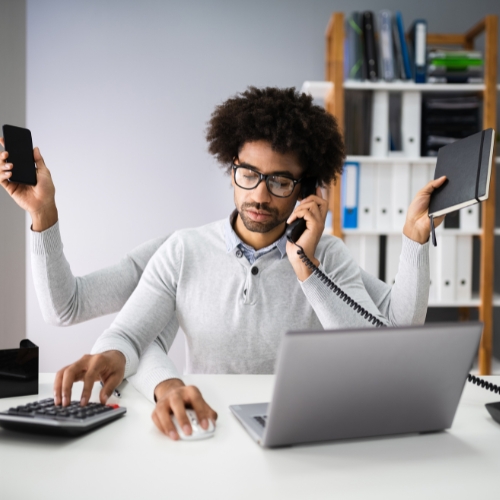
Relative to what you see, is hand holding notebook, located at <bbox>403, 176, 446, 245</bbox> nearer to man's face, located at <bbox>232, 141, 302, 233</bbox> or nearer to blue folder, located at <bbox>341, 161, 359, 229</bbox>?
man's face, located at <bbox>232, 141, 302, 233</bbox>

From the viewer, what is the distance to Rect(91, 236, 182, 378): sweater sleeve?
1162 millimetres

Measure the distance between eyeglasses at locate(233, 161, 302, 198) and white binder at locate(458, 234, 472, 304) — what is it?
148cm

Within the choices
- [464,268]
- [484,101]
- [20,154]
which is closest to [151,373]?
[20,154]

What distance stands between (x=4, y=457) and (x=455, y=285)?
236cm

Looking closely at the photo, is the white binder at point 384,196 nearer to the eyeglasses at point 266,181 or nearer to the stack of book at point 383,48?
the stack of book at point 383,48

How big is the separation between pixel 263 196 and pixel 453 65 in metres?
1.73

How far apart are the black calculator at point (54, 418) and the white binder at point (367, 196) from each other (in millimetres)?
1994

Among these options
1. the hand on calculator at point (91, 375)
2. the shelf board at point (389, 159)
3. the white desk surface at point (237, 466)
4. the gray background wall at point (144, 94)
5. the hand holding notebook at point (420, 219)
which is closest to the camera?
the white desk surface at point (237, 466)

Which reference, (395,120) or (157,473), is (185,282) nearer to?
(157,473)

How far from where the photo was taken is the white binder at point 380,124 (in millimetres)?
2641

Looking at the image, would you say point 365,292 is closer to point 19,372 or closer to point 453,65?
point 19,372

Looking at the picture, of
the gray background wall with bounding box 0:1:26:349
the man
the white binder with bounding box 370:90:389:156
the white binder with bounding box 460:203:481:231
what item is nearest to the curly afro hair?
the man

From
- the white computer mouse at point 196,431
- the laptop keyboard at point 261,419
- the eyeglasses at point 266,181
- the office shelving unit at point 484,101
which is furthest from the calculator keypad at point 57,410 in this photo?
the office shelving unit at point 484,101

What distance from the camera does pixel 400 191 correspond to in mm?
2627
